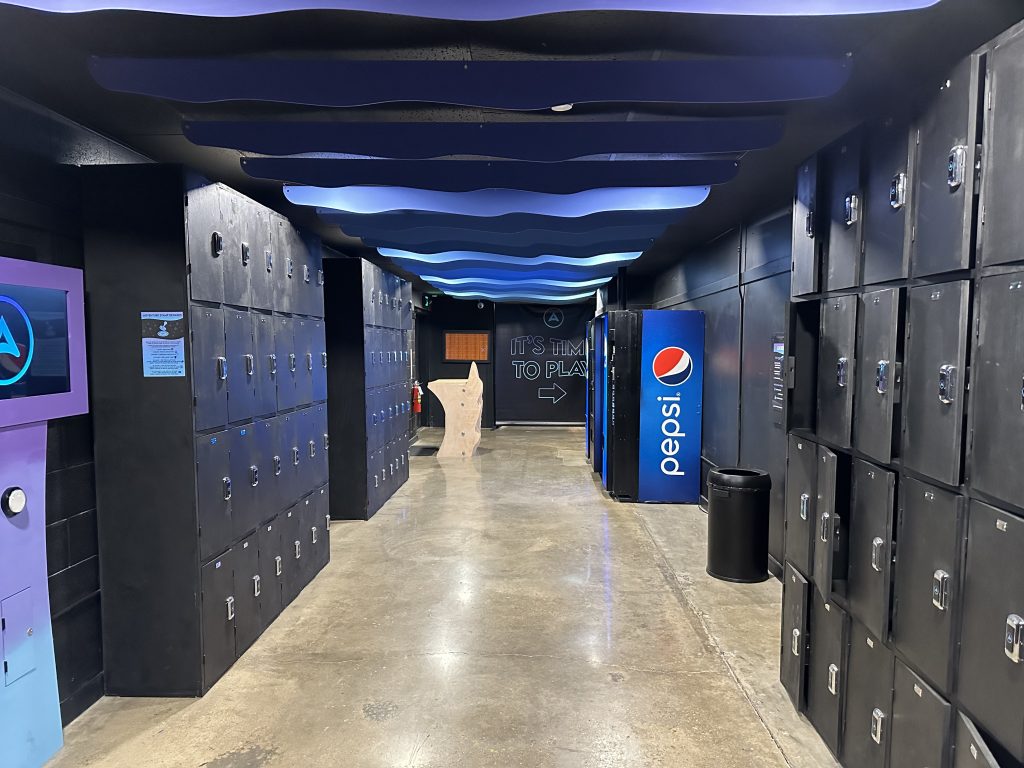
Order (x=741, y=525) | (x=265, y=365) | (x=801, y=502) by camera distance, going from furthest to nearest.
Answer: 1. (x=741, y=525)
2. (x=265, y=365)
3. (x=801, y=502)

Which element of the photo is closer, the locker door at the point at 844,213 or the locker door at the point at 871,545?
the locker door at the point at 871,545

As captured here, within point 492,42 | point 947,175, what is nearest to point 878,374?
point 947,175

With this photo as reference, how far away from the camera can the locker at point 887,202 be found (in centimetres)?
221

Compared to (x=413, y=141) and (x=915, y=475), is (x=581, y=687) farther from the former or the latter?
(x=413, y=141)

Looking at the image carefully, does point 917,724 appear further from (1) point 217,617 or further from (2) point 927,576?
(1) point 217,617

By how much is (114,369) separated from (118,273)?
48cm

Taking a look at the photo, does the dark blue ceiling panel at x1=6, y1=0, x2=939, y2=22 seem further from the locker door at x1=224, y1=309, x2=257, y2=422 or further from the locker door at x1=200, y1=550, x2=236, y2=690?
the locker door at x1=200, y1=550, x2=236, y2=690

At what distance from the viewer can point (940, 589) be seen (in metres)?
1.96

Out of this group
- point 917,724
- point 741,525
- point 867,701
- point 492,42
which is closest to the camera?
point 917,724

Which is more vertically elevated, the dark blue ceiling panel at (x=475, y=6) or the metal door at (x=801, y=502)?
the dark blue ceiling panel at (x=475, y=6)

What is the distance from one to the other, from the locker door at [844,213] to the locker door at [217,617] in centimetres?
336

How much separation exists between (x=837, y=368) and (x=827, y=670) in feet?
4.39

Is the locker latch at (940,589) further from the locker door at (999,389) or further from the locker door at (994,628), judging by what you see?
the locker door at (999,389)

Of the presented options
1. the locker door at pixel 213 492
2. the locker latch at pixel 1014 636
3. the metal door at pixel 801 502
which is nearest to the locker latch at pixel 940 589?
the locker latch at pixel 1014 636
